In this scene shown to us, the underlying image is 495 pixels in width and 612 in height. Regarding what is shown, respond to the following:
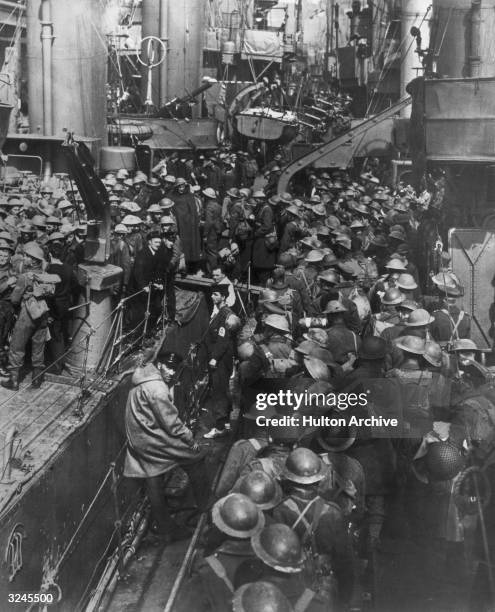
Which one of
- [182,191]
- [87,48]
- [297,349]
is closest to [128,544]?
[297,349]

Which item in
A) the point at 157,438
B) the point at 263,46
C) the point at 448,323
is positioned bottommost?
the point at 157,438

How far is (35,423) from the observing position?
302 inches

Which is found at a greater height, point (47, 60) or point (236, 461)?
point (47, 60)

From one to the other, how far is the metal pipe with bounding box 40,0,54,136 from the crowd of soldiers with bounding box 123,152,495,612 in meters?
9.89

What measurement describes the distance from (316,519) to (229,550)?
0.72 meters

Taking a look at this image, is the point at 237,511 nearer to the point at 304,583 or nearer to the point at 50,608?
the point at 304,583

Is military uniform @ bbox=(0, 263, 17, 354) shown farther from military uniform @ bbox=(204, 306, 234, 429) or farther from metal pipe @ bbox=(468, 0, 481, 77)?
metal pipe @ bbox=(468, 0, 481, 77)

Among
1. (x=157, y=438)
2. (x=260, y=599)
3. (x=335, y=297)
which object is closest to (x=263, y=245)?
(x=335, y=297)

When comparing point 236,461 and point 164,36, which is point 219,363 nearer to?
point 236,461

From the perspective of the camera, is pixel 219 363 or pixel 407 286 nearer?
pixel 219 363

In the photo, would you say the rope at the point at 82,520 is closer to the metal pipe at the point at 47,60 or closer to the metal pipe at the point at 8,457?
the metal pipe at the point at 8,457

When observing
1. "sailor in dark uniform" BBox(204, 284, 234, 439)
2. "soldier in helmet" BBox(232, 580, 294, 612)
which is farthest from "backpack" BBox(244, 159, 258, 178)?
"soldier in helmet" BBox(232, 580, 294, 612)

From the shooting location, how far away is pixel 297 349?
28.4 ft

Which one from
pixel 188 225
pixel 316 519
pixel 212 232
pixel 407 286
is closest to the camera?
pixel 316 519
